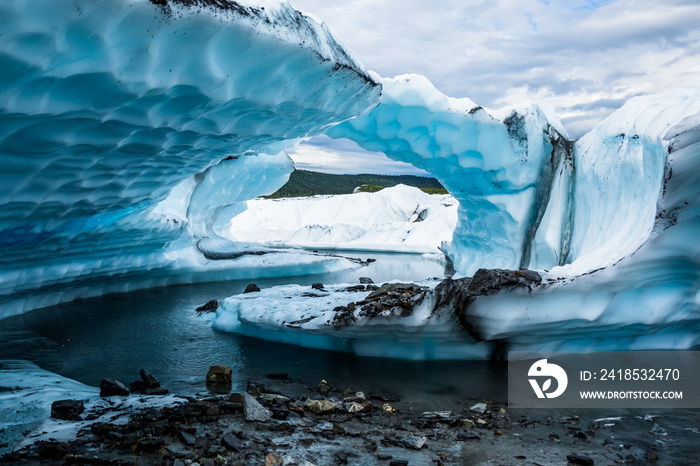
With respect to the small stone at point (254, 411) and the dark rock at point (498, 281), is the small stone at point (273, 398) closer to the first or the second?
the small stone at point (254, 411)

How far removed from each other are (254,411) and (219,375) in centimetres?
113

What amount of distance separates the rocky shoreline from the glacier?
4.39 ft

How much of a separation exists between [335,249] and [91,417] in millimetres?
18514

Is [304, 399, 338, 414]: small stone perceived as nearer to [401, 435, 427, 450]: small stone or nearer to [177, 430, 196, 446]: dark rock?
[401, 435, 427, 450]: small stone

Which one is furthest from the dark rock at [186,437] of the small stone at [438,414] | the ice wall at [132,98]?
the ice wall at [132,98]

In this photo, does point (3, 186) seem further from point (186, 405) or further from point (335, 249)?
point (335, 249)

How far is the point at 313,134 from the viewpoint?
6.53 m

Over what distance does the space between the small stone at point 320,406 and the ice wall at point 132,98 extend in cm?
247

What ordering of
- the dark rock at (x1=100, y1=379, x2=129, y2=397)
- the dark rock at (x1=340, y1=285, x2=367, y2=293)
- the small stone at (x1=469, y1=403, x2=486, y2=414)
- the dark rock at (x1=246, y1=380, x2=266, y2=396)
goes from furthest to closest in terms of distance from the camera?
the dark rock at (x1=340, y1=285, x2=367, y2=293) → the dark rock at (x1=246, y1=380, x2=266, y2=396) → the dark rock at (x1=100, y1=379, x2=129, y2=397) → the small stone at (x1=469, y1=403, x2=486, y2=414)

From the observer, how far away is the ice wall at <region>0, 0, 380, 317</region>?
3.01 meters

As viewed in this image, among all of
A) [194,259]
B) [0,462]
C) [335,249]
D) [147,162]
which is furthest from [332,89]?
[335,249]

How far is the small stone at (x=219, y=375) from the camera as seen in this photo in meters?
4.43

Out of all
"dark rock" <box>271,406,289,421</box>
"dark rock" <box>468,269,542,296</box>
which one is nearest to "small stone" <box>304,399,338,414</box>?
"dark rock" <box>271,406,289,421</box>

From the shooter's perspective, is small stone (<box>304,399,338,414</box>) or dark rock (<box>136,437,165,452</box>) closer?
dark rock (<box>136,437,165,452</box>)
